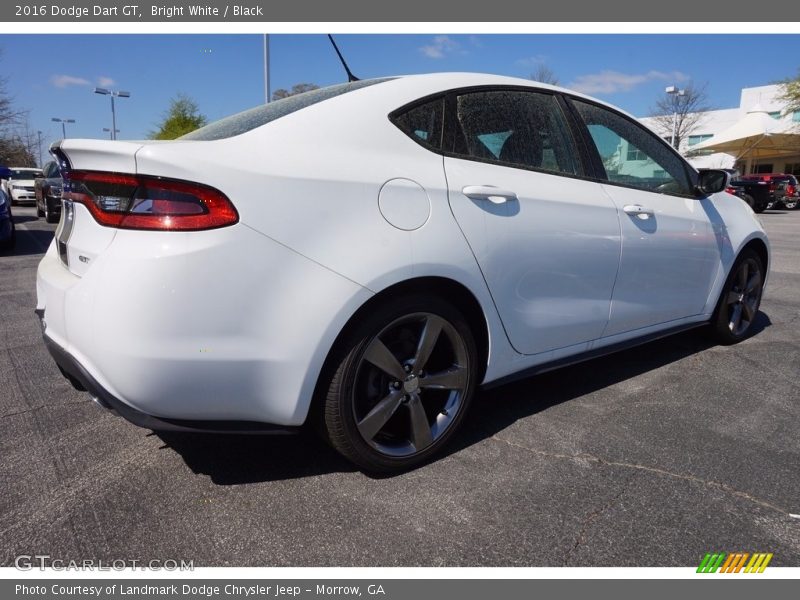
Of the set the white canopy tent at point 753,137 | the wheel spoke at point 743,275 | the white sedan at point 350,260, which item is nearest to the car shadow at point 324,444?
the white sedan at point 350,260

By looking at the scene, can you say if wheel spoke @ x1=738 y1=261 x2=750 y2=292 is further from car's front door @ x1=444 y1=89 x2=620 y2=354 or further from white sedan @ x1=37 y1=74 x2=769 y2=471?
car's front door @ x1=444 y1=89 x2=620 y2=354

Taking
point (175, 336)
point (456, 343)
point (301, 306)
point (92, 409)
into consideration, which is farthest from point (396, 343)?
point (92, 409)

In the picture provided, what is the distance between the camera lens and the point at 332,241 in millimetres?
1910

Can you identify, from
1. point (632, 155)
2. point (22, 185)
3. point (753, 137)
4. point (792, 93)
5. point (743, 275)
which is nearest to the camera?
point (632, 155)

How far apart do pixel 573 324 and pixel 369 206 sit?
130 cm

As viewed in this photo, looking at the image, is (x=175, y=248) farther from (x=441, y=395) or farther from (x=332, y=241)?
(x=441, y=395)

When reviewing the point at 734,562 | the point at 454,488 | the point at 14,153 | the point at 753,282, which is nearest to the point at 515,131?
the point at 454,488

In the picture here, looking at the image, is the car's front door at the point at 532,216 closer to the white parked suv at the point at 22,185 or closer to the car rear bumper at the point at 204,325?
the car rear bumper at the point at 204,325

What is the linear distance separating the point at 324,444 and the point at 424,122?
1.44 meters

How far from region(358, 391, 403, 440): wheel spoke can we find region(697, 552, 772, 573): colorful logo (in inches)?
44.9

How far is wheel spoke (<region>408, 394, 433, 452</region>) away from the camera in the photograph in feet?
7.43

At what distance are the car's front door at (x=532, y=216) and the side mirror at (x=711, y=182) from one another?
109cm

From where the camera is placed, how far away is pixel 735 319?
4133 mm

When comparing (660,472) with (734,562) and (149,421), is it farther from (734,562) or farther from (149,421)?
(149,421)
